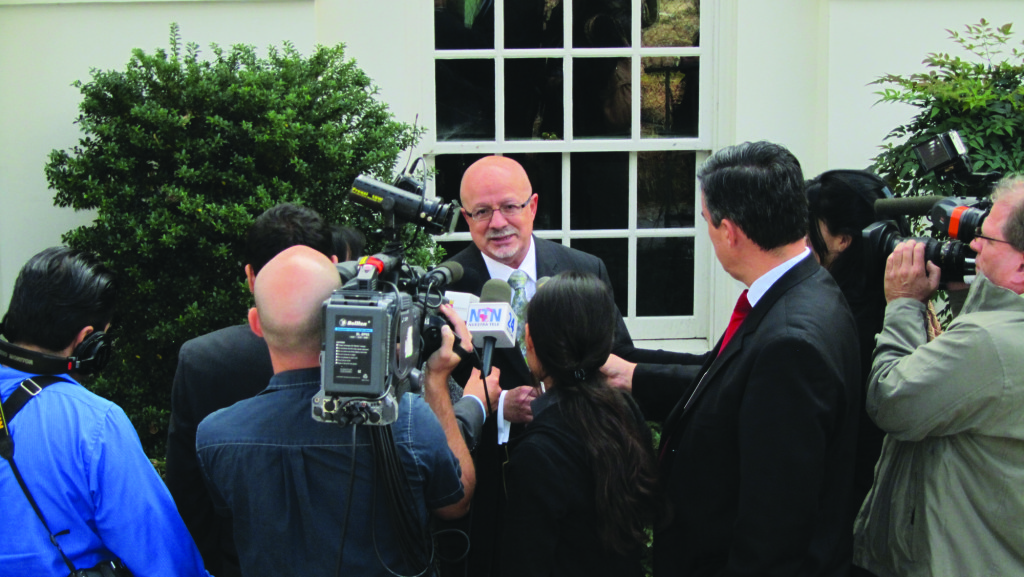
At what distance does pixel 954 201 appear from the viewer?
238 centimetres

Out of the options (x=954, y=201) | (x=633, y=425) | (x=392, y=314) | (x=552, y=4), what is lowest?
(x=633, y=425)

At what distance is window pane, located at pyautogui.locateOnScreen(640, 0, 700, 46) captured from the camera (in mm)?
5094

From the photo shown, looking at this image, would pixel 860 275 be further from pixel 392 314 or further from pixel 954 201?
pixel 392 314

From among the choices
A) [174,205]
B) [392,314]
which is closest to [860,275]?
[392,314]

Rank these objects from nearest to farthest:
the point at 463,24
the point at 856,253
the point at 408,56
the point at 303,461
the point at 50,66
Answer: the point at 303,461, the point at 856,253, the point at 50,66, the point at 408,56, the point at 463,24

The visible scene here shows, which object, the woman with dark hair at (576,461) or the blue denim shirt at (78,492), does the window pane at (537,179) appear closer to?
the woman with dark hair at (576,461)

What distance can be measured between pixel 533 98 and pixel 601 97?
0.42 metres

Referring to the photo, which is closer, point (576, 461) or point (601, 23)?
point (576, 461)

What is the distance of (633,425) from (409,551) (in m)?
0.67

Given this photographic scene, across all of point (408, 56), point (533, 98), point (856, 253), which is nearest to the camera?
point (856, 253)

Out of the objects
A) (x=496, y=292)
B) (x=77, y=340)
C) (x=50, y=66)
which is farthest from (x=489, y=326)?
(x=50, y=66)

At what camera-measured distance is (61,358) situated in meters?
2.04

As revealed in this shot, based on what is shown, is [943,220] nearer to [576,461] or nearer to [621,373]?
[621,373]

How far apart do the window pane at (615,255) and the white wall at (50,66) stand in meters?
2.18
